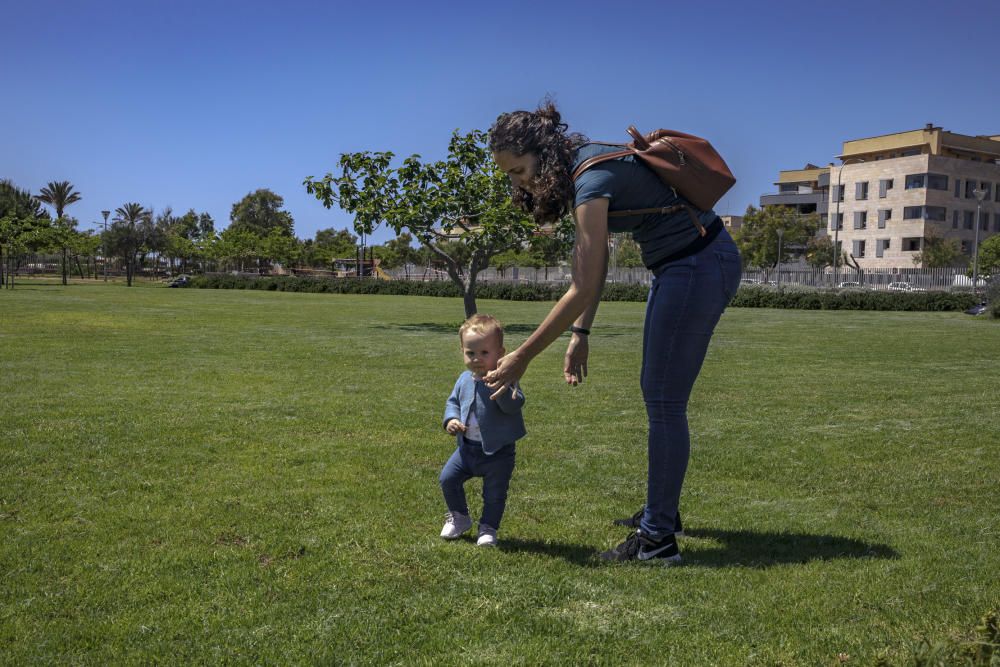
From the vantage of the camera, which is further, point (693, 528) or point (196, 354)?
point (196, 354)

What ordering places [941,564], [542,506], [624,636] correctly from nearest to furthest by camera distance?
[624,636] < [941,564] < [542,506]

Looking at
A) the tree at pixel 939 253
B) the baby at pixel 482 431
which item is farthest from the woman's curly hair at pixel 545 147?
the tree at pixel 939 253

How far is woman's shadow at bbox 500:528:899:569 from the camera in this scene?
138 inches

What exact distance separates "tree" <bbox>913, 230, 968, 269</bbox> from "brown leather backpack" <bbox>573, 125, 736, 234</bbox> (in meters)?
68.7

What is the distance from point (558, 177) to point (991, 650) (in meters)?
2.05

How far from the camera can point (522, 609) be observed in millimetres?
2943

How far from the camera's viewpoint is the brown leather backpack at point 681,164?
125 inches

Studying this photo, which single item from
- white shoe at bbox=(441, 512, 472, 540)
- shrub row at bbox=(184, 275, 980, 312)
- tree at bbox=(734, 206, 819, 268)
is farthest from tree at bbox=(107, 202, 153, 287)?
white shoe at bbox=(441, 512, 472, 540)

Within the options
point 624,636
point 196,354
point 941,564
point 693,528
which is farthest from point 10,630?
point 196,354

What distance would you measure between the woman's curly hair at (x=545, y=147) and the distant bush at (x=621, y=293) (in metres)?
20.0

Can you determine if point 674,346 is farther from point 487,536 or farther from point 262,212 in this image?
point 262,212

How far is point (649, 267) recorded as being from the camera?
3.39m

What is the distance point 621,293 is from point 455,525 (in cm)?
4329

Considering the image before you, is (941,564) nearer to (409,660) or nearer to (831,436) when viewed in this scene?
(409,660)
